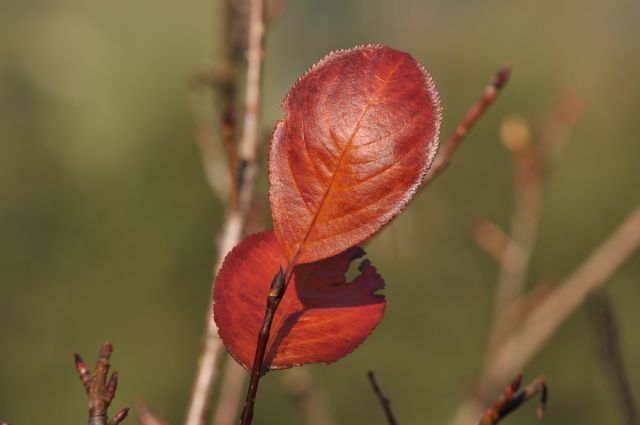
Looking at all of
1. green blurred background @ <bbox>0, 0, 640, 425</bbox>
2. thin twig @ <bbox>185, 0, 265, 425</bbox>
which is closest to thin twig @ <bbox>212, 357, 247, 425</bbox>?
thin twig @ <bbox>185, 0, 265, 425</bbox>

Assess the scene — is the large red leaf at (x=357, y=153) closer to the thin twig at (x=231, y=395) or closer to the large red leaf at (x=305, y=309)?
the large red leaf at (x=305, y=309)

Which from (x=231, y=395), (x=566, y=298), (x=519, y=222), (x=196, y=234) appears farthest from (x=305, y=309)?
(x=196, y=234)

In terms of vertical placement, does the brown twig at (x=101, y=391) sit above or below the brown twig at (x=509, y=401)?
above

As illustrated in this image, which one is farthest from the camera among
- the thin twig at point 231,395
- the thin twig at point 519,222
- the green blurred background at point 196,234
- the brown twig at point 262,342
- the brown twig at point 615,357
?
the green blurred background at point 196,234

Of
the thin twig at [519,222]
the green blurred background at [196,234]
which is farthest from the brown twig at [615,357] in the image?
the green blurred background at [196,234]

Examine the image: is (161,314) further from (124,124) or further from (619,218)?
(619,218)

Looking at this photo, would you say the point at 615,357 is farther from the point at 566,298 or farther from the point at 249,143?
the point at 566,298
